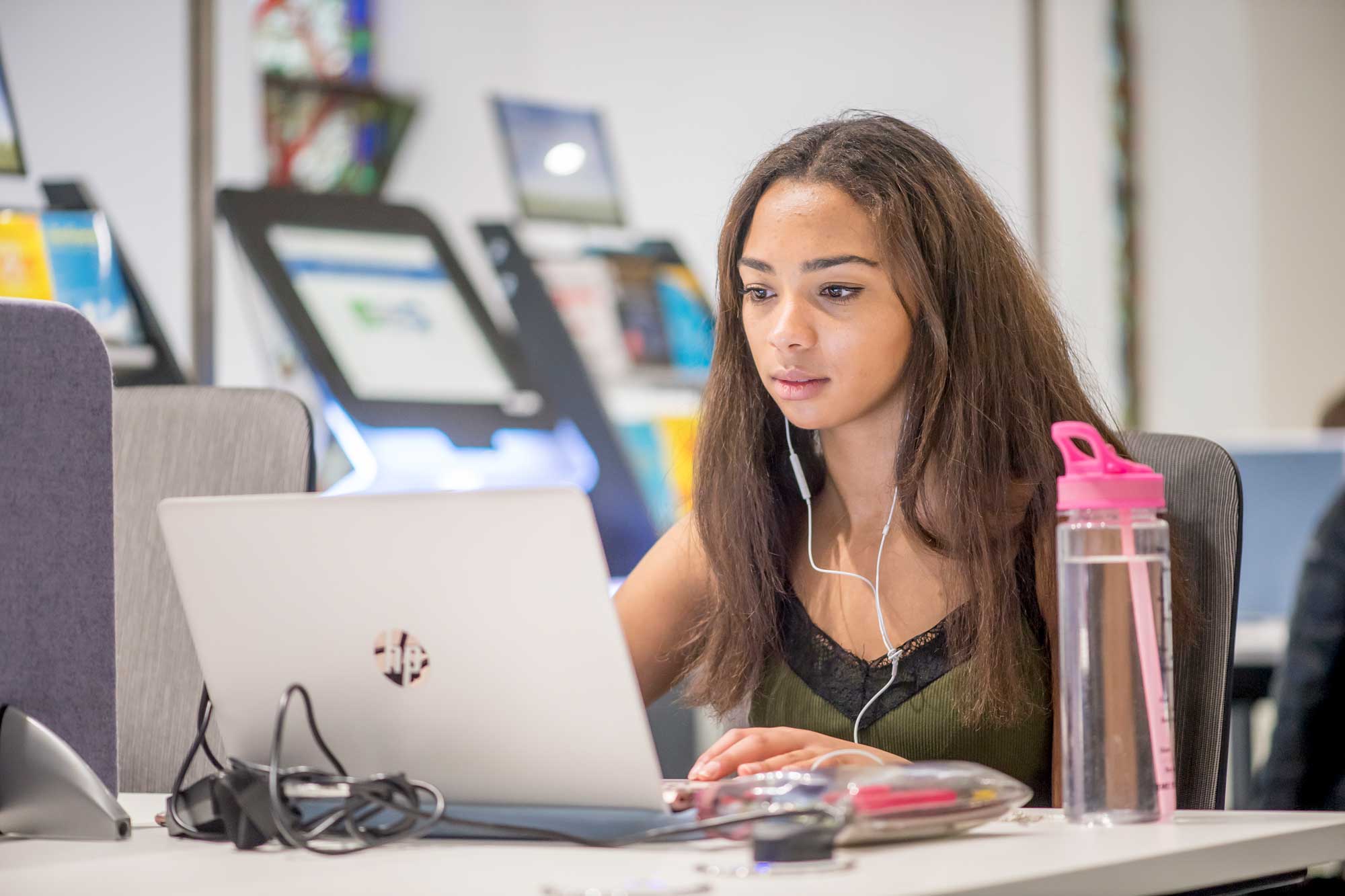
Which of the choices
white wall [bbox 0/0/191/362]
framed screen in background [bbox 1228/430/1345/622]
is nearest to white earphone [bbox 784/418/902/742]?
white wall [bbox 0/0/191/362]

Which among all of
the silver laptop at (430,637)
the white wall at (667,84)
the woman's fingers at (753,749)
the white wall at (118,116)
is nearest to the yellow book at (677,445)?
the white wall at (667,84)

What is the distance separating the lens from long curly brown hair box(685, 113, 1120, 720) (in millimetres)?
1464

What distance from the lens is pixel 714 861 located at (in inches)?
33.5

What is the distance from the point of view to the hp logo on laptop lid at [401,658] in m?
0.94

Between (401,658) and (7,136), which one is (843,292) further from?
(7,136)

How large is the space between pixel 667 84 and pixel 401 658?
3.14m

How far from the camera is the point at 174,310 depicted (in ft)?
10.1

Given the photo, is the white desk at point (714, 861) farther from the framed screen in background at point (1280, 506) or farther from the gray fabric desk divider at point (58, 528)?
the framed screen in background at point (1280, 506)

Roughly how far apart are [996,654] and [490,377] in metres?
2.03

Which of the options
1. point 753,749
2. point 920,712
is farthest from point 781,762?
point 920,712

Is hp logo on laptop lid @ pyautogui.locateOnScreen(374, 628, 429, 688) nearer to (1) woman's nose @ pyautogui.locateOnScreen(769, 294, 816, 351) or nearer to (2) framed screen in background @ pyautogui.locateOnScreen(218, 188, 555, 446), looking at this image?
(1) woman's nose @ pyautogui.locateOnScreen(769, 294, 816, 351)

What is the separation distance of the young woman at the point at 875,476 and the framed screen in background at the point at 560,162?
2.04 metres

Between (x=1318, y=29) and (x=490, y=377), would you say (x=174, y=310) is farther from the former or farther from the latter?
(x=1318, y=29)

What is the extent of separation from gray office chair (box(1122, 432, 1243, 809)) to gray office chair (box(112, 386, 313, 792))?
2.85 ft
